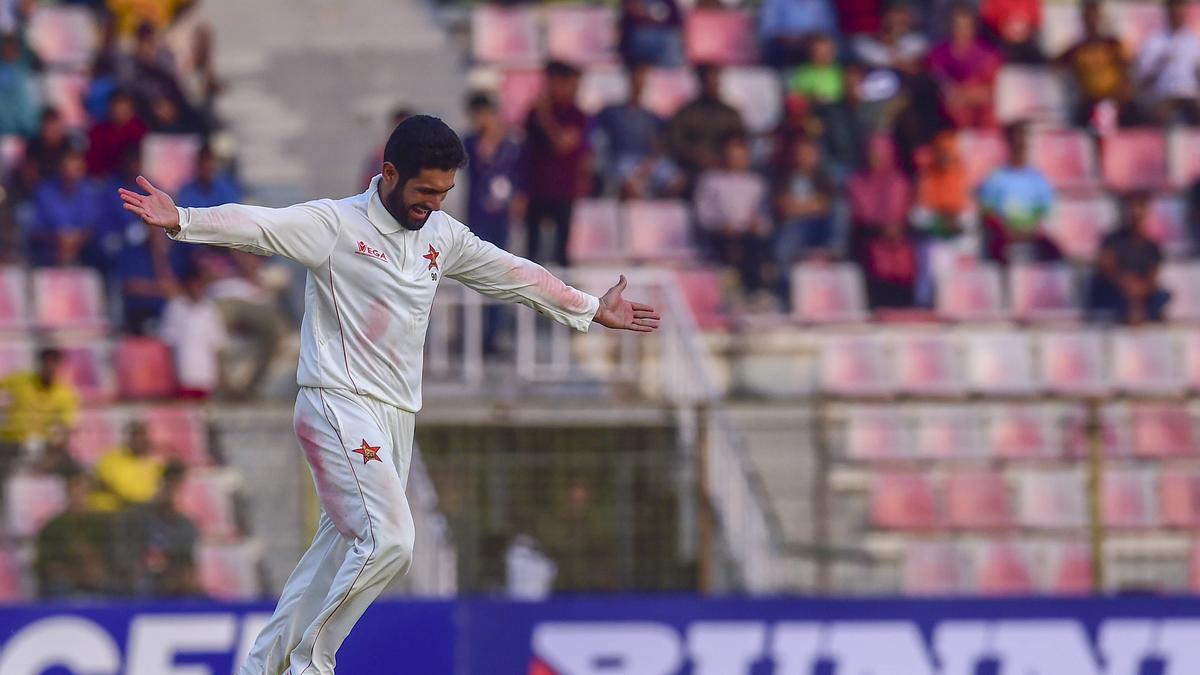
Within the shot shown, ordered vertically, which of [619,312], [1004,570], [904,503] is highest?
[619,312]

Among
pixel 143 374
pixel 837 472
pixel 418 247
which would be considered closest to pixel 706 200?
pixel 837 472

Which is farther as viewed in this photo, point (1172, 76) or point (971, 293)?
point (1172, 76)

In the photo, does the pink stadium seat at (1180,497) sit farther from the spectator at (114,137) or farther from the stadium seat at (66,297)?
the spectator at (114,137)

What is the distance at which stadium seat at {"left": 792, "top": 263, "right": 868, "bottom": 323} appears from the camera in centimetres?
1565

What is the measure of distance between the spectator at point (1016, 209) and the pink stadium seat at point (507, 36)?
3.90m

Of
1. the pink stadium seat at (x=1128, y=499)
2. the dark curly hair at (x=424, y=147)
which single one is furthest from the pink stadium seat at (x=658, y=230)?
the dark curly hair at (x=424, y=147)

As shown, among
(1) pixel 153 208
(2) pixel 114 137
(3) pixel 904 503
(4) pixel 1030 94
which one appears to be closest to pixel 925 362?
(3) pixel 904 503

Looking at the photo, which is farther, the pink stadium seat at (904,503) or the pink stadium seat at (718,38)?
the pink stadium seat at (718,38)

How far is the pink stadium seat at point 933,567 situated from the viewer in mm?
13992

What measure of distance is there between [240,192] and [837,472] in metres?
5.56

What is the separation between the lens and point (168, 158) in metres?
16.9

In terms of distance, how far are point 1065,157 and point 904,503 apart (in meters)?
4.11

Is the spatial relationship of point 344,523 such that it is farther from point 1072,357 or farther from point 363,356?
point 1072,357

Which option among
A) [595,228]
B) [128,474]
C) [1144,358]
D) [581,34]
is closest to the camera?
[128,474]
